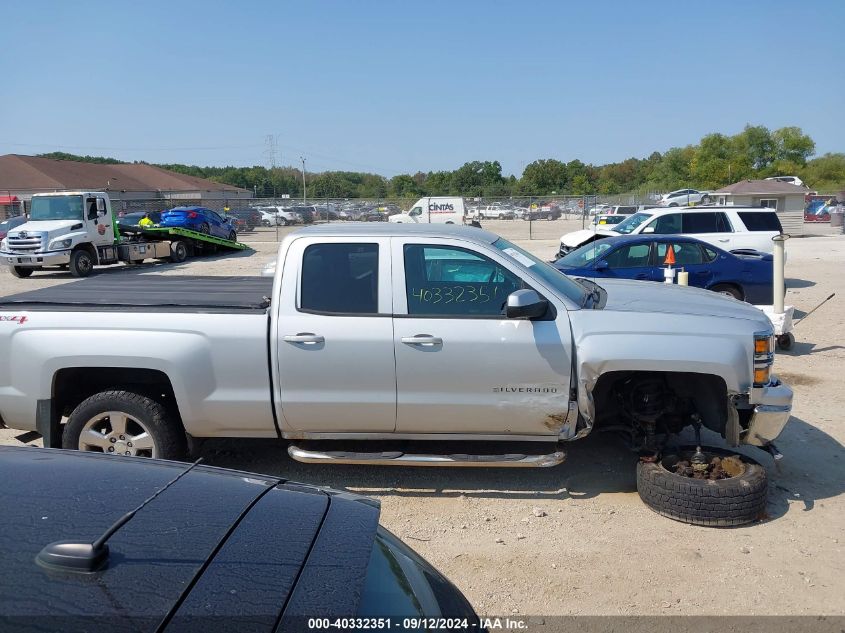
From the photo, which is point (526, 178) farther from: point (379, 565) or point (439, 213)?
point (379, 565)

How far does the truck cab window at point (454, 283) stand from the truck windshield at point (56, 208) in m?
19.0

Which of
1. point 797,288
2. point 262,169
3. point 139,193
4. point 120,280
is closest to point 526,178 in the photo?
point 262,169

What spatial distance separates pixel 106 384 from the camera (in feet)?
17.0

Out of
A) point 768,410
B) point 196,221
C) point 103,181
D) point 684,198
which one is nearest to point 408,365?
point 768,410

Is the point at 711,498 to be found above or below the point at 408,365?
below

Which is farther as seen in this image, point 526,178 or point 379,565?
point 526,178

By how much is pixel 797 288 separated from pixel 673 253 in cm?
590

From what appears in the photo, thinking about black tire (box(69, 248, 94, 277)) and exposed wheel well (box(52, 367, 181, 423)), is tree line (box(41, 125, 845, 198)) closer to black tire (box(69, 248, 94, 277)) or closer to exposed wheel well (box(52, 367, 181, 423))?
black tire (box(69, 248, 94, 277))

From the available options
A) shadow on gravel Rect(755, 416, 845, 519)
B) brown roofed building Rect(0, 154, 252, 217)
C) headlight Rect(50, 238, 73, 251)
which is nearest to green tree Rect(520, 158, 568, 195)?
brown roofed building Rect(0, 154, 252, 217)

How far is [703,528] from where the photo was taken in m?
4.50

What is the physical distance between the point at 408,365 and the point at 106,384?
2.26 m

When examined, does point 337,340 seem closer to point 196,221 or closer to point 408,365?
point 408,365

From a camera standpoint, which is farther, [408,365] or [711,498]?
[408,365]

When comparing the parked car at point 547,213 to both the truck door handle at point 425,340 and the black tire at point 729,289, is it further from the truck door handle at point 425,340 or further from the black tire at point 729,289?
the truck door handle at point 425,340
